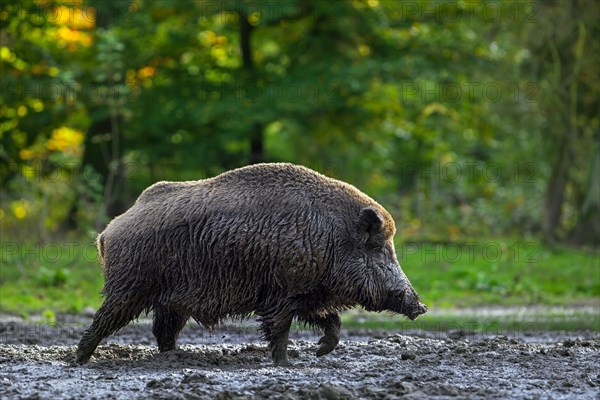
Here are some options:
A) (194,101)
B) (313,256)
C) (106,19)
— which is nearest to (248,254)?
(313,256)

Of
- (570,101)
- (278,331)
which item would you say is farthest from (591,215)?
(278,331)

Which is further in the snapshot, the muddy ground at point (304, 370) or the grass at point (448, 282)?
the grass at point (448, 282)

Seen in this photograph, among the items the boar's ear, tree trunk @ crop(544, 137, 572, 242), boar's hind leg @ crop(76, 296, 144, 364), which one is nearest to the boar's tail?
boar's hind leg @ crop(76, 296, 144, 364)

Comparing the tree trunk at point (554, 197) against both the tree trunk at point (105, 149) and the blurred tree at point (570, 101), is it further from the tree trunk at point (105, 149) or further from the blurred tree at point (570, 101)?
the tree trunk at point (105, 149)

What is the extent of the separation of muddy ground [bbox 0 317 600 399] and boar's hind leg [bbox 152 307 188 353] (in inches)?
6.6

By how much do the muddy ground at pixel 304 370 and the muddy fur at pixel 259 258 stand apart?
0.44 metres

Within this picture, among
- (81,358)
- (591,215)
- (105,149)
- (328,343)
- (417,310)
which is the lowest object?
(81,358)

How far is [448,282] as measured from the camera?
18938mm

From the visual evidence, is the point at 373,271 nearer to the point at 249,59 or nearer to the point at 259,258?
the point at 259,258

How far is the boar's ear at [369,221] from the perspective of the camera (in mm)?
10094

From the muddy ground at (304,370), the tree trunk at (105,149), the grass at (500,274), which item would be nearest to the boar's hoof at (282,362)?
the muddy ground at (304,370)

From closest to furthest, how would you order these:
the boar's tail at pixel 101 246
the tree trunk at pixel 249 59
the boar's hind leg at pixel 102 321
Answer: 1. the boar's hind leg at pixel 102 321
2. the boar's tail at pixel 101 246
3. the tree trunk at pixel 249 59

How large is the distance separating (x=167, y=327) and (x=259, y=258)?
1406 millimetres

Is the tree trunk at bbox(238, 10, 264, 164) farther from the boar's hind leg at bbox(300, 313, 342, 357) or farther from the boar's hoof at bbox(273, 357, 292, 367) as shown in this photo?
the boar's hoof at bbox(273, 357, 292, 367)
